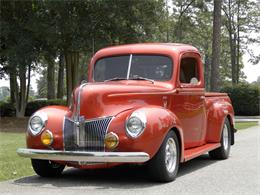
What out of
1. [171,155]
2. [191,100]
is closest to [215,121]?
[191,100]

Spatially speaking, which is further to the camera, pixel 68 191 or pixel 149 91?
pixel 149 91

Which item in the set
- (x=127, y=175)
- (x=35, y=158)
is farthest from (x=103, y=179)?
(x=35, y=158)

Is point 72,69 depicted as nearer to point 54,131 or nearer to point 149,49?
point 149,49

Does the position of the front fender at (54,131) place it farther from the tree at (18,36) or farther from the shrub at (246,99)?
the shrub at (246,99)

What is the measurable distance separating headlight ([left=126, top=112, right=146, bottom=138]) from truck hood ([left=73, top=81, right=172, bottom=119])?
0.36 m

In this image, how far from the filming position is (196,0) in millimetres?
42719

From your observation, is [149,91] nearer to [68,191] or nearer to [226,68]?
[68,191]

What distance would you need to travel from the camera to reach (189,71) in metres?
9.73

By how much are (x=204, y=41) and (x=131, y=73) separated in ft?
145

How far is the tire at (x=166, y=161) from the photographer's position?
24.6 feet

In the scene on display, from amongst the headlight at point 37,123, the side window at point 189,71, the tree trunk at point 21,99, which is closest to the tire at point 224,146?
the side window at point 189,71

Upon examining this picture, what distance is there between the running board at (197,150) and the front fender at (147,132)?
110 centimetres

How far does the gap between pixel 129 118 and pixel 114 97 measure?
1.93 feet

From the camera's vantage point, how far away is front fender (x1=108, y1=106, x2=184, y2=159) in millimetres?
7266
